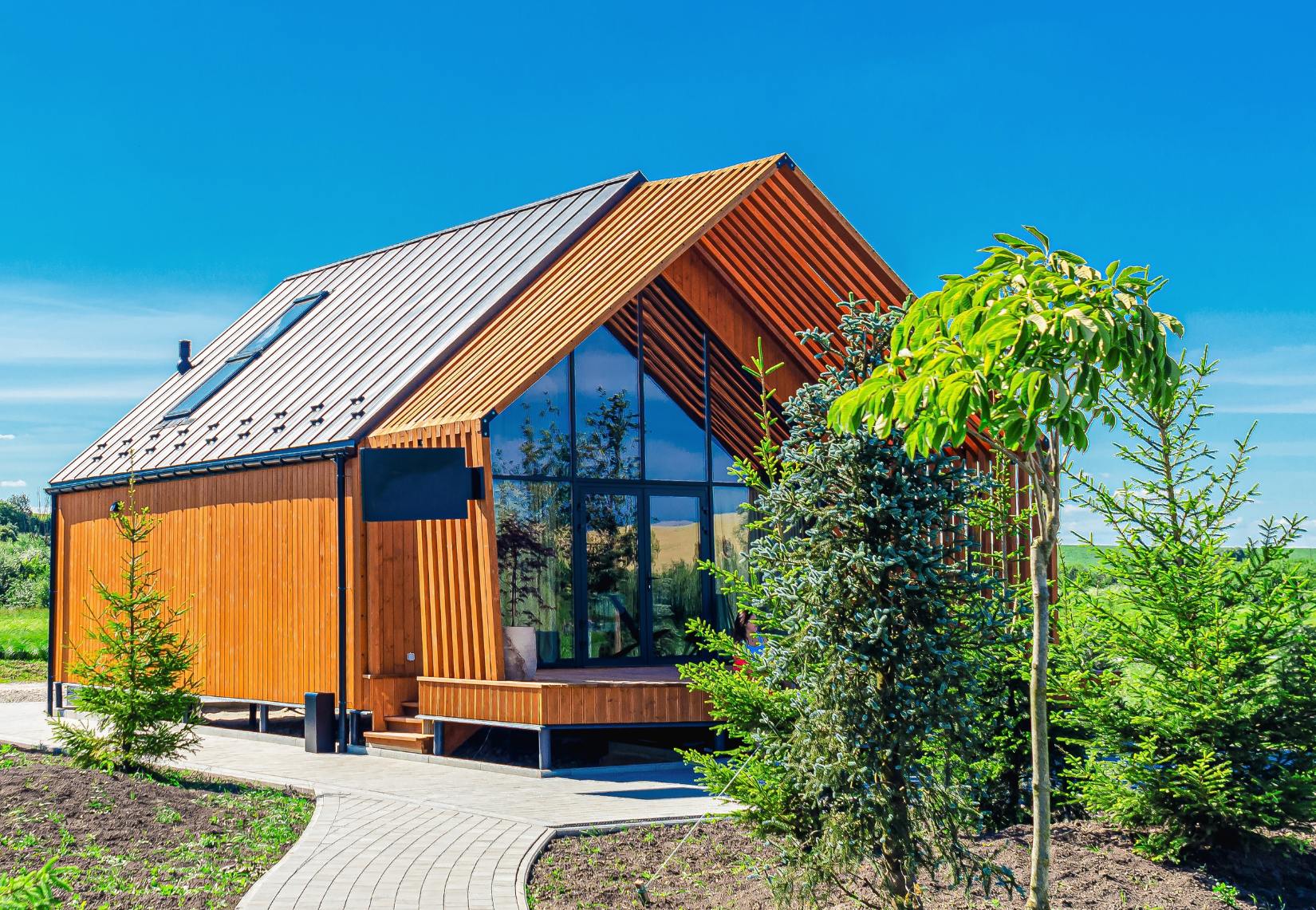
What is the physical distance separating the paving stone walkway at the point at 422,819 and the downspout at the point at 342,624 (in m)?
0.37

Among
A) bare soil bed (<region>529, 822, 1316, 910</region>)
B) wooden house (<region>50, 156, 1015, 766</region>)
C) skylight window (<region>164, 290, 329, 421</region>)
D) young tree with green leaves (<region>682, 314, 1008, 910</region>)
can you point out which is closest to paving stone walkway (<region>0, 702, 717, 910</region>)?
bare soil bed (<region>529, 822, 1316, 910</region>)

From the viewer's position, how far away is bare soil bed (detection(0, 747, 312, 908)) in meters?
7.05

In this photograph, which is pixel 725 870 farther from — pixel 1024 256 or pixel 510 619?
pixel 510 619

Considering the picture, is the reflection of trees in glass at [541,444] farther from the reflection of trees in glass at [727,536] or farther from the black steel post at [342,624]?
the reflection of trees in glass at [727,536]

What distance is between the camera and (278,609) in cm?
1479

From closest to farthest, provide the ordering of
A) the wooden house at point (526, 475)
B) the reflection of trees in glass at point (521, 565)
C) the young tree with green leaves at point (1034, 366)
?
the young tree with green leaves at point (1034, 366) < the wooden house at point (526, 475) < the reflection of trees in glass at point (521, 565)

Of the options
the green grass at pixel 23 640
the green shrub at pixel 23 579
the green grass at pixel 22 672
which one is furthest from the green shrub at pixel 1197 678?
the green shrub at pixel 23 579

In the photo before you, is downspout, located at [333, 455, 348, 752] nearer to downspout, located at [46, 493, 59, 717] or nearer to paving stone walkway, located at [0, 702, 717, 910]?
paving stone walkway, located at [0, 702, 717, 910]

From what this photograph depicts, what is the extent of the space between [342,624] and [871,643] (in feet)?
28.7

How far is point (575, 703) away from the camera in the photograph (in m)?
11.5

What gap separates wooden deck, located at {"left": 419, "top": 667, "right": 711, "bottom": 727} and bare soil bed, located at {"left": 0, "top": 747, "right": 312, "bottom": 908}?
2.05 m

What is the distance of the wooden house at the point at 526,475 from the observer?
40.0 ft

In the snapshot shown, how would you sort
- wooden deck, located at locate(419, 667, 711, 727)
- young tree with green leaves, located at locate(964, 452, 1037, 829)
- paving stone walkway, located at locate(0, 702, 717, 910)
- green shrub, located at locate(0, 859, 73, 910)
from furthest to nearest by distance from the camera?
1. wooden deck, located at locate(419, 667, 711, 727)
2. young tree with green leaves, located at locate(964, 452, 1037, 829)
3. paving stone walkway, located at locate(0, 702, 717, 910)
4. green shrub, located at locate(0, 859, 73, 910)

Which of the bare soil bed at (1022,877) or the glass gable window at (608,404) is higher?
the glass gable window at (608,404)
